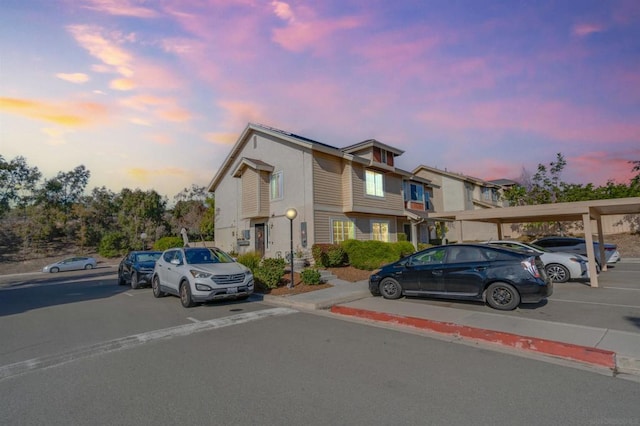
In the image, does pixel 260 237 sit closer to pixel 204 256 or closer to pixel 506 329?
pixel 204 256

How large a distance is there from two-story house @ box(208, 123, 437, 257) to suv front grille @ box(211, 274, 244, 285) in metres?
6.96

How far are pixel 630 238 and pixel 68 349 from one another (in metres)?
30.8

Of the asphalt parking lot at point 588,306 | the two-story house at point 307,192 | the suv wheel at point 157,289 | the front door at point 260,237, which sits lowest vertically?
the asphalt parking lot at point 588,306

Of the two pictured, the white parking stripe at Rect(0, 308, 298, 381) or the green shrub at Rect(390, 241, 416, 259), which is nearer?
the white parking stripe at Rect(0, 308, 298, 381)

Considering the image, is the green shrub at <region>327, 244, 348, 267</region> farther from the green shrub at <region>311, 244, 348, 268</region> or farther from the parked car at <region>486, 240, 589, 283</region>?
the parked car at <region>486, 240, 589, 283</region>

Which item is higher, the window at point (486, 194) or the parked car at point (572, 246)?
the window at point (486, 194)

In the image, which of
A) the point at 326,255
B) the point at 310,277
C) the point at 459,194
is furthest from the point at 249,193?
the point at 459,194

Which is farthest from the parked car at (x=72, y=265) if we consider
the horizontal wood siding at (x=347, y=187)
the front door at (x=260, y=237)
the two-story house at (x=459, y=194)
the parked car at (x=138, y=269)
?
the two-story house at (x=459, y=194)

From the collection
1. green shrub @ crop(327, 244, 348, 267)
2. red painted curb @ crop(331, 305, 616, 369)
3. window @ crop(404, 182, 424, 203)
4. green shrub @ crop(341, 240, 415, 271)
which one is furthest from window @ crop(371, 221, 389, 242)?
red painted curb @ crop(331, 305, 616, 369)

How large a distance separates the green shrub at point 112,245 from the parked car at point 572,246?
134 ft

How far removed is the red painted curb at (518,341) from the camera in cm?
508

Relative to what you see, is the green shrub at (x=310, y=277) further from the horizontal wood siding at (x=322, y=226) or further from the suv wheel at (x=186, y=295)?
the horizontal wood siding at (x=322, y=226)

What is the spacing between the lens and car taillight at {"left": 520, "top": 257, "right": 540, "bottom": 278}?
Result: 313 inches

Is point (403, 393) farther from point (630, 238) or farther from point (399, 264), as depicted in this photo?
point (630, 238)
